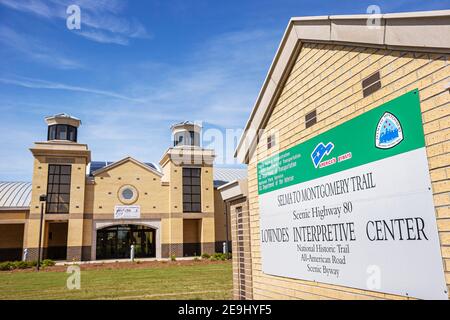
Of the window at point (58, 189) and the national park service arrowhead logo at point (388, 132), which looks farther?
the window at point (58, 189)

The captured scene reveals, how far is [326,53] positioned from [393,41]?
171cm

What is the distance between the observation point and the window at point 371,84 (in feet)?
16.7

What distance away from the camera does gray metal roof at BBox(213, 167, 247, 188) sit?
46.5 metres

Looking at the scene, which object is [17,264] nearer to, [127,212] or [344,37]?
[127,212]

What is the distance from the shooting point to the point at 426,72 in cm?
435

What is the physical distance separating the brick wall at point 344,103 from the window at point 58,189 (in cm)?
3016

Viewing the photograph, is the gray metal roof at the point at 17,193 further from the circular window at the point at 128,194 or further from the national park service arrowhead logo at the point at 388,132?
the national park service arrowhead logo at the point at 388,132

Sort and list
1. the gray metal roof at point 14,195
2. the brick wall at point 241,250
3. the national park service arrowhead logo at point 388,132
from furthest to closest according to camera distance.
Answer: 1. the gray metal roof at point 14,195
2. the brick wall at point 241,250
3. the national park service arrowhead logo at point 388,132

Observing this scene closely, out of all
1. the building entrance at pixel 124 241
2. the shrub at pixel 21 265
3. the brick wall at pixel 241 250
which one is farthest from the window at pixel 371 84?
the building entrance at pixel 124 241

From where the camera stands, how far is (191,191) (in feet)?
126

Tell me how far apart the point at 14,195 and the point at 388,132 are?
41470 mm
